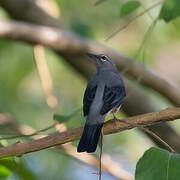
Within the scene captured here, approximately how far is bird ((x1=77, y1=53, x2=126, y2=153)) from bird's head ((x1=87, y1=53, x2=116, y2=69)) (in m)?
0.16

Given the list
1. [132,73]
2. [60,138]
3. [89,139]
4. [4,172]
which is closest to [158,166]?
[60,138]

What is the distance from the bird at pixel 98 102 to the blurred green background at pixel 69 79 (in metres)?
1.80

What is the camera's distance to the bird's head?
20.2 ft

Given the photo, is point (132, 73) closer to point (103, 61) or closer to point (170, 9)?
point (103, 61)

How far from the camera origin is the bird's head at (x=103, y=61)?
617 cm

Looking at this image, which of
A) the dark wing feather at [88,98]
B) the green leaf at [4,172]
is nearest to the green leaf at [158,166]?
the green leaf at [4,172]

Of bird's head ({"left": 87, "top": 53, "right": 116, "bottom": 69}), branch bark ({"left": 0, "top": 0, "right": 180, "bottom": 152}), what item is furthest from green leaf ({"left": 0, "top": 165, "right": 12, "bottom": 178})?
bird's head ({"left": 87, "top": 53, "right": 116, "bottom": 69})

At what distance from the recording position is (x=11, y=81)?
320 inches

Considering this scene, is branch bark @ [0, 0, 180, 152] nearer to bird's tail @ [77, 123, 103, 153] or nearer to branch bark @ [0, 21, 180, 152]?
branch bark @ [0, 21, 180, 152]

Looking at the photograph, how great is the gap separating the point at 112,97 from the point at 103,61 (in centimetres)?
122

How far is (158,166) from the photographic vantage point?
11.5 ft

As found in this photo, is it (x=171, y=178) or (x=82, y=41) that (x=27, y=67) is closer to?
(x=82, y=41)

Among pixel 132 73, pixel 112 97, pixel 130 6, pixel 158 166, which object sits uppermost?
pixel 130 6

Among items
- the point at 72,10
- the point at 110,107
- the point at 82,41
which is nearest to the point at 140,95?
the point at 82,41
